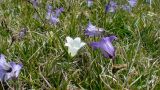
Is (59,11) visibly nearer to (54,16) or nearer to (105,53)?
(54,16)

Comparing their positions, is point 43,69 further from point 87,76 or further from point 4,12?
point 4,12

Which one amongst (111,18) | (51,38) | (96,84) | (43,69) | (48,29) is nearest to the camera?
(96,84)

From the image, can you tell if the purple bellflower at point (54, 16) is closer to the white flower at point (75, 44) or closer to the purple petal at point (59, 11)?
the purple petal at point (59, 11)

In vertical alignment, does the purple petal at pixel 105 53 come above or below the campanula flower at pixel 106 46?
below

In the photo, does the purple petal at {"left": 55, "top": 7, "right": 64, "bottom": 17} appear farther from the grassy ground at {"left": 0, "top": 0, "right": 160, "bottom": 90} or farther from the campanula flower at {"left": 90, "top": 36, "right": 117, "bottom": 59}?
the campanula flower at {"left": 90, "top": 36, "right": 117, "bottom": 59}

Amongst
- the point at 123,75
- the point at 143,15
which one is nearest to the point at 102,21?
the point at 143,15

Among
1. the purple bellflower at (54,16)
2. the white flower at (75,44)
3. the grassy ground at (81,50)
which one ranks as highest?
the purple bellflower at (54,16)

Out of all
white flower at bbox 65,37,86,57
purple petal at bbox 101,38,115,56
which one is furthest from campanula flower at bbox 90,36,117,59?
white flower at bbox 65,37,86,57

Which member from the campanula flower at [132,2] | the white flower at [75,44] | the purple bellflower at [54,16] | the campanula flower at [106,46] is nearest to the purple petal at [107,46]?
the campanula flower at [106,46]

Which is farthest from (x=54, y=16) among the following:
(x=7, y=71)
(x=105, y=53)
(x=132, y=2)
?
(x=7, y=71)
